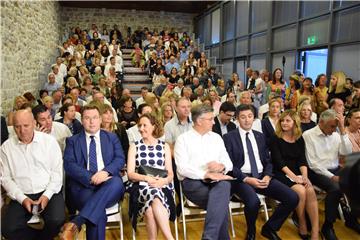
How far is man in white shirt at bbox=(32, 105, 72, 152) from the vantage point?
3.20 m

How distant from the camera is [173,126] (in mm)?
3668

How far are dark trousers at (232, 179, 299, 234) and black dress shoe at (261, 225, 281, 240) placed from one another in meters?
0.03

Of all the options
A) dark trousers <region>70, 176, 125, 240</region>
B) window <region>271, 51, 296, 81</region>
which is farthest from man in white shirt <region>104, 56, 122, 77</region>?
dark trousers <region>70, 176, 125, 240</region>

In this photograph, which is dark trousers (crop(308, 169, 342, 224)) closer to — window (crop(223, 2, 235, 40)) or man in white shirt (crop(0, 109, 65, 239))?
man in white shirt (crop(0, 109, 65, 239))

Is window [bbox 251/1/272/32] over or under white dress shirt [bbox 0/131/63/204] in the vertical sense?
over

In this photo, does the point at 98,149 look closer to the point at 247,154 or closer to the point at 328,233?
the point at 247,154

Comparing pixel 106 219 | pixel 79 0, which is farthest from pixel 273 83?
pixel 79 0

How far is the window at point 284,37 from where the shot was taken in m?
8.31

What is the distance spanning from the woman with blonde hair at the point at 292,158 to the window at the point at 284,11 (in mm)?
5918

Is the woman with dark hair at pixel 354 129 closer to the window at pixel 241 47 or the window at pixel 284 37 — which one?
the window at pixel 284 37

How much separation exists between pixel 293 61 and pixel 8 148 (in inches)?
279

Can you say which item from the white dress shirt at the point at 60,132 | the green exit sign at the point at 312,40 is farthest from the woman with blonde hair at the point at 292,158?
the green exit sign at the point at 312,40

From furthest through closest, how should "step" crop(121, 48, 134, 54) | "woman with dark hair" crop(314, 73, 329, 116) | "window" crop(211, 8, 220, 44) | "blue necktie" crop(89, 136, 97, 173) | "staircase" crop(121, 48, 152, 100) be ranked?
1. "step" crop(121, 48, 134, 54)
2. "window" crop(211, 8, 220, 44)
3. "staircase" crop(121, 48, 152, 100)
4. "woman with dark hair" crop(314, 73, 329, 116)
5. "blue necktie" crop(89, 136, 97, 173)

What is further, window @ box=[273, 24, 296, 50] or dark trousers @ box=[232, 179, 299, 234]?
window @ box=[273, 24, 296, 50]
